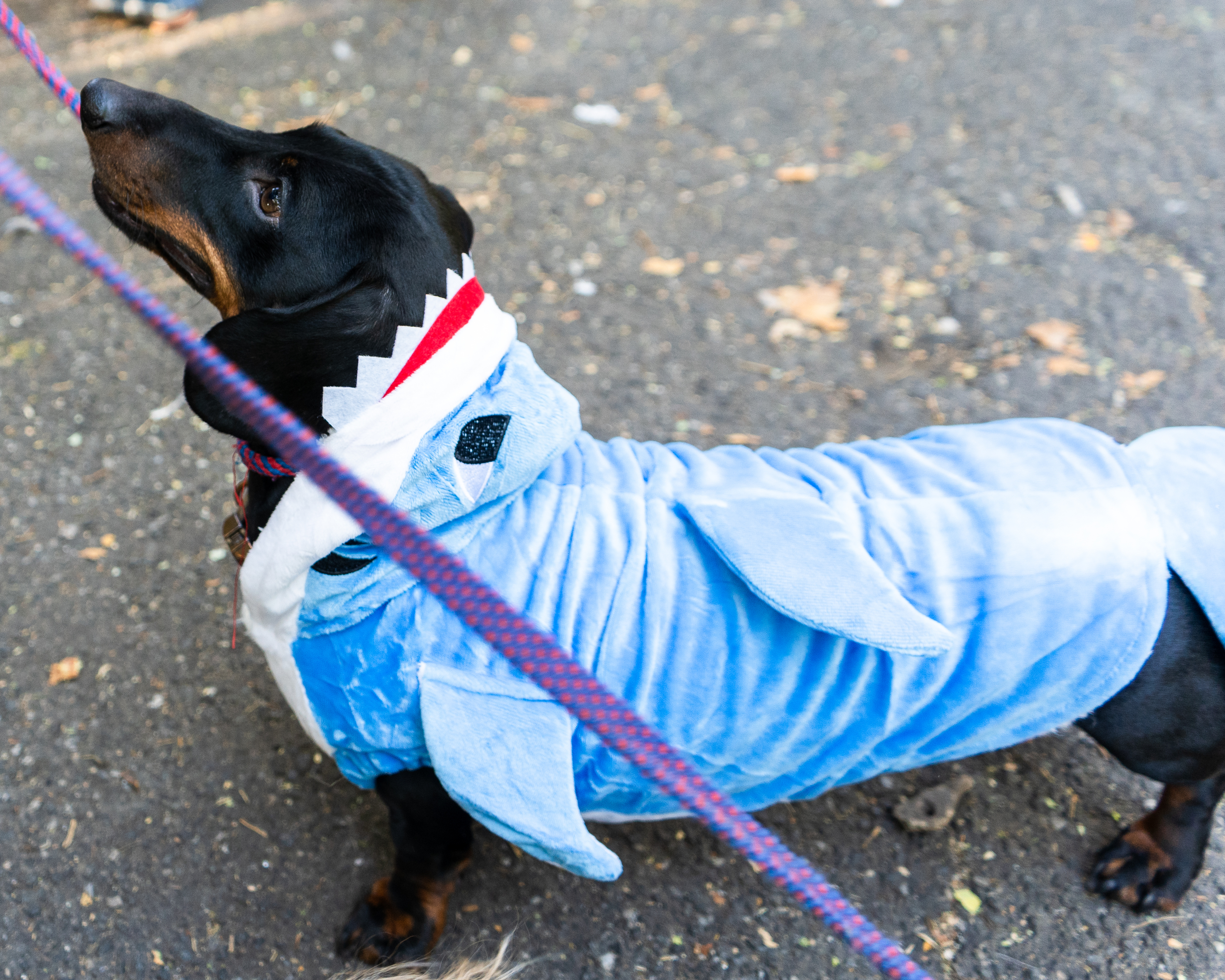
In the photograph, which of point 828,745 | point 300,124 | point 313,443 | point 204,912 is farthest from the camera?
point 300,124

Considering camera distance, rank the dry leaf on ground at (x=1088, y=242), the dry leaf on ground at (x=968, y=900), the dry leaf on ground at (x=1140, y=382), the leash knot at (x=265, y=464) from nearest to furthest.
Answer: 1. the leash knot at (x=265, y=464)
2. the dry leaf on ground at (x=968, y=900)
3. the dry leaf on ground at (x=1140, y=382)
4. the dry leaf on ground at (x=1088, y=242)

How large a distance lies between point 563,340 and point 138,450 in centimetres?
153

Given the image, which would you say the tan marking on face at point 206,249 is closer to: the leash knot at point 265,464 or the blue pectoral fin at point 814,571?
the leash knot at point 265,464

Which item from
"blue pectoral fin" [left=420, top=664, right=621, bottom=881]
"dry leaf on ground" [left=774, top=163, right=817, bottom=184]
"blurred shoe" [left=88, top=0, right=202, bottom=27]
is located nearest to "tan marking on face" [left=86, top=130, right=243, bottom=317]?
"blue pectoral fin" [left=420, top=664, right=621, bottom=881]

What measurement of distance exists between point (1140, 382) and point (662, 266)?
1851 millimetres

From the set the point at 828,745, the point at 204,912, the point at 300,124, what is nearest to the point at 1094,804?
the point at 828,745

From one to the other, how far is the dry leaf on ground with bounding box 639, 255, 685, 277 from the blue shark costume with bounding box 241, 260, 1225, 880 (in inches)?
89.7

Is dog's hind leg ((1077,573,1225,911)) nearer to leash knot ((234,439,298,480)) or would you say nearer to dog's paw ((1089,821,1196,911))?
dog's paw ((1089,821,1196,911))

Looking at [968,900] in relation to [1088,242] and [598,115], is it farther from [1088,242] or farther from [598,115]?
[598,115]

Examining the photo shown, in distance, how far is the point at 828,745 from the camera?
1.87 m

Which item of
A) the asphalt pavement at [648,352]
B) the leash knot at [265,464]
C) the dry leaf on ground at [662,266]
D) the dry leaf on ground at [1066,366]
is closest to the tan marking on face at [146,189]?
the leash knot at [265,464]

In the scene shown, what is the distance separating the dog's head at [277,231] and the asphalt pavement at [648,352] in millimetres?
1183

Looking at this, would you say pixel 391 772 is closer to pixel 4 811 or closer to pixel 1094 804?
pixel 4 811

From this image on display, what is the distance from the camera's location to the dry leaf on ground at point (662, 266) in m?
4.04
